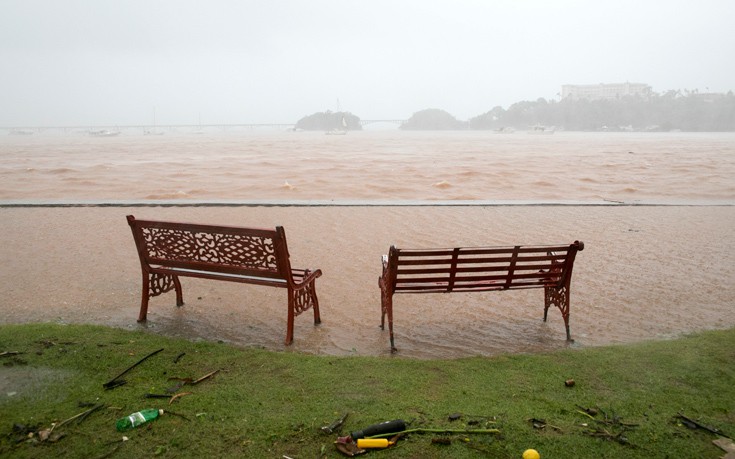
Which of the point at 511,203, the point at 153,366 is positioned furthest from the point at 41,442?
the point at 511,203

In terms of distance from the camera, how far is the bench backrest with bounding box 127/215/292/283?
16.8 ft

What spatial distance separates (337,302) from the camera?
6680 mm

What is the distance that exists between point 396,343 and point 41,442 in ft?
10.2

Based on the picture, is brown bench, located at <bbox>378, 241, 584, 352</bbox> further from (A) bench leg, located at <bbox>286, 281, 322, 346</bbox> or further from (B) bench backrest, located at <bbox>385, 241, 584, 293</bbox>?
(A) bench leg, located at <bbox>286, 281, 322, 346</bbox>

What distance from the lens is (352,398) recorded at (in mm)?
4008

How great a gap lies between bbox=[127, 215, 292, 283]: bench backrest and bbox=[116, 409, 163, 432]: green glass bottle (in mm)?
1802

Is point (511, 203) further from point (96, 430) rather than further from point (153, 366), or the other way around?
point (96, 430)

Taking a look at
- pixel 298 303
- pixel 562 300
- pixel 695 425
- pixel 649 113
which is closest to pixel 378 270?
pixel 298 303

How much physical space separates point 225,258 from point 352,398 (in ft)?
6.95

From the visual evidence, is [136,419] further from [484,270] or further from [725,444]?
[725,444]

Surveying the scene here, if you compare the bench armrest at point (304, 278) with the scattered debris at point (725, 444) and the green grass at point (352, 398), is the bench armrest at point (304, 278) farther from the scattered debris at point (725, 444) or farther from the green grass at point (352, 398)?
the scattered debris at point (725, 444)

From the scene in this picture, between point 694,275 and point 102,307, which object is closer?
point 102,307

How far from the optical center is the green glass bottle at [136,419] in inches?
140

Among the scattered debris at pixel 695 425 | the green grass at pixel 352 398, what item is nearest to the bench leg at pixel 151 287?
the green grass at pixel 352 398
